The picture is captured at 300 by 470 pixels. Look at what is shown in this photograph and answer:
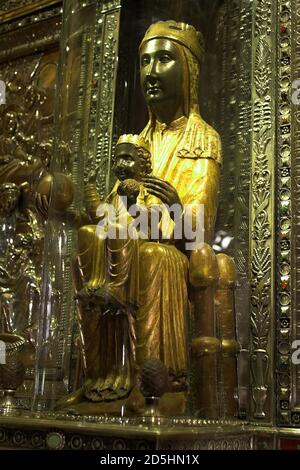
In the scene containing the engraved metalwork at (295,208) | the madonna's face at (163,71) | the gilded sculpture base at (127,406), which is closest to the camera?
the gilded sculpture base at (127,406)

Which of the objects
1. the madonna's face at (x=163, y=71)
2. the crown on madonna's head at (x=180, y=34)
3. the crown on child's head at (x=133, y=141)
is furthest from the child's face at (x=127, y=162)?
the crown on madonna's head at (x=180, y=34)

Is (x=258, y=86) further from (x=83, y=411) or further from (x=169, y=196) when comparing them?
(x=83, y=411)

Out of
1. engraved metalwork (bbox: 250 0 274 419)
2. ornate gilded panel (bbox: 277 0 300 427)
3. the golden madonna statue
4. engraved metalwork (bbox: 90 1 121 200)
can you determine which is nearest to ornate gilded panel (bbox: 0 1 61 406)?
engraved metalwork (bbox: 90 1 121 200)

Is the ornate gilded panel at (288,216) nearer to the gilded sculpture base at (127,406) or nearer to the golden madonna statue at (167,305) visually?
the golden madonna statue at (167,305)

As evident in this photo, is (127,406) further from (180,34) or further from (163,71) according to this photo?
(180,34)

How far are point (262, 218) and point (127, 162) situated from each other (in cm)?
79

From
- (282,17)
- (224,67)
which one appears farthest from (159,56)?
(282,17)

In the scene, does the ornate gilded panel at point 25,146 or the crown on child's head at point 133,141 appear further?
the ornate gilded panel at point 25,146

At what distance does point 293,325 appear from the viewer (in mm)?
3465

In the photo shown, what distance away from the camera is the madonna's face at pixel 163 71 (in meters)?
3.79

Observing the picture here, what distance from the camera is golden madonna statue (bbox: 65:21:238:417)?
317 cm

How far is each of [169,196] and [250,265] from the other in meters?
0.60

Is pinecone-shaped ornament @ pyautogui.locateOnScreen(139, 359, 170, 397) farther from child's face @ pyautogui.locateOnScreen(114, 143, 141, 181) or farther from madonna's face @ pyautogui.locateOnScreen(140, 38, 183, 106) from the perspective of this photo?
madonna's face @ pyautogui.locateOnScreen(140, 38, 183, 106)

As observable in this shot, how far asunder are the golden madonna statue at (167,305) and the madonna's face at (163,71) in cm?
38
